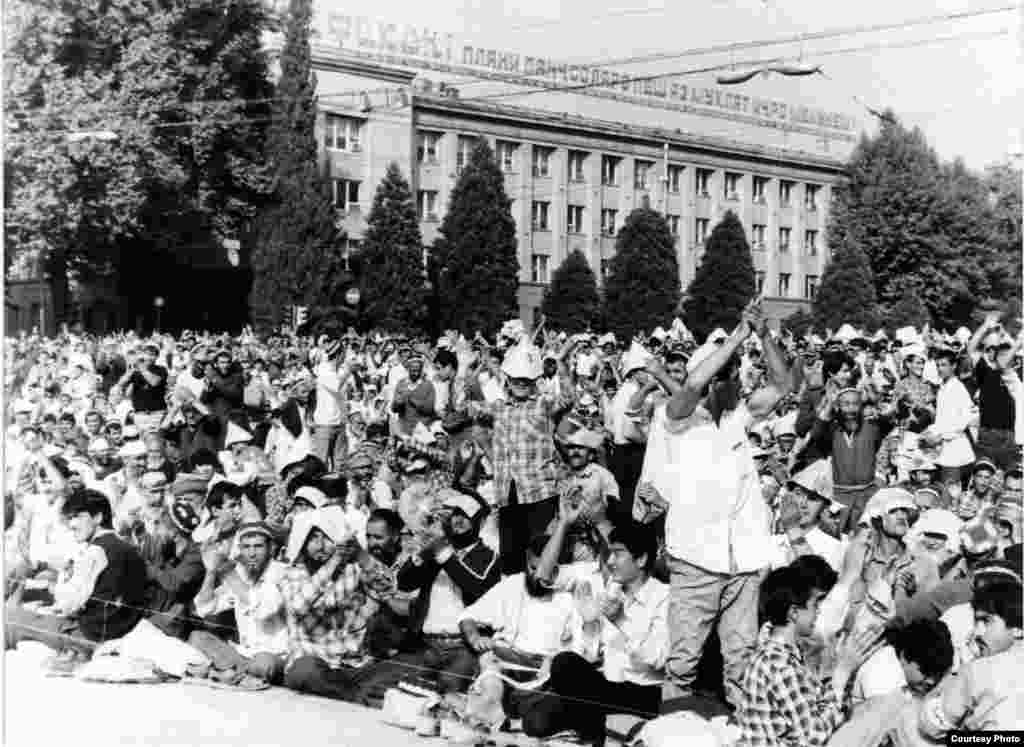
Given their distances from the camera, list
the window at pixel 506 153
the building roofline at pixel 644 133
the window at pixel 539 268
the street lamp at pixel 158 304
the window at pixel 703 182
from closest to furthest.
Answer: the building roofline at pixel 644 133, the window at pixel 703 182, the window at pixel 539 268, the window at pixel 506 153, the street lamp at pixel 158 304

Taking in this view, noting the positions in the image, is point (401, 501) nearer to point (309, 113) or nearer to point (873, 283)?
point (873, 283)

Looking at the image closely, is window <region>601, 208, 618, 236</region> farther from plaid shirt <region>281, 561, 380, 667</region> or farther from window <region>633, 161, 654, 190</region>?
plaid shirt <region>281, 561, 380, 667</region>

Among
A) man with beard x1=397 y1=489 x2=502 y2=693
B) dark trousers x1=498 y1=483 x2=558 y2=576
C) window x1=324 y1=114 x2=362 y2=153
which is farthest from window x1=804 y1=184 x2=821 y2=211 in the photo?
window x1=324 y1=114 x2=362 y2=153

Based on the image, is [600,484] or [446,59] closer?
[600,484]

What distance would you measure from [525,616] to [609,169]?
23.5ft

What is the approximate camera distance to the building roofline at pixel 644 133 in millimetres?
12719

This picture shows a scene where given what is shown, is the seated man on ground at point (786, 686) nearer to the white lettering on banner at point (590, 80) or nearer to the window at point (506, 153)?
the white lettering on banner at point (590, 80)

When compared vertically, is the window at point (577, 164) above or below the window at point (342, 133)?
below

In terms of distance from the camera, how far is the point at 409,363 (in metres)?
14.4

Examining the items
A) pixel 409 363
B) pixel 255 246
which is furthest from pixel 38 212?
pixel 255 246

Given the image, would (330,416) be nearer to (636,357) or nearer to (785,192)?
(636,357)

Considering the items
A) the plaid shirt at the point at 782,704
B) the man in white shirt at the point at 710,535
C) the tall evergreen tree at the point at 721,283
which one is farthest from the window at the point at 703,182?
the plaid shirt at the point at 782,704

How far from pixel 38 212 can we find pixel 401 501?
23.0 feet

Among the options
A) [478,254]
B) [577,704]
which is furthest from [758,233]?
[577,704]
